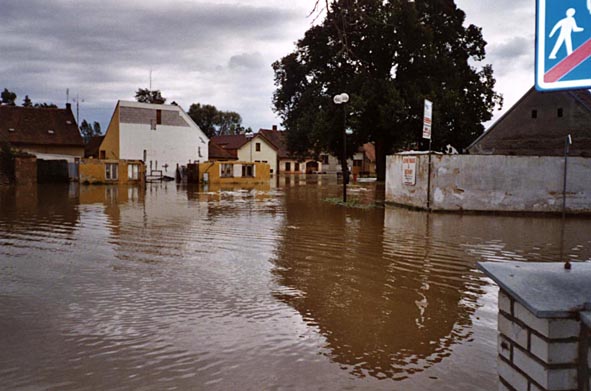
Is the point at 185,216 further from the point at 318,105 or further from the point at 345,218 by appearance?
the point at 318,105

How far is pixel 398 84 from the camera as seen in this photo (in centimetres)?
3419

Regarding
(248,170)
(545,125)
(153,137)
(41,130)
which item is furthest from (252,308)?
(41,130)

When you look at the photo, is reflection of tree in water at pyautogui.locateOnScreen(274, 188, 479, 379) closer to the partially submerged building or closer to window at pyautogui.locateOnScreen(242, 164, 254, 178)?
the partially submerged building

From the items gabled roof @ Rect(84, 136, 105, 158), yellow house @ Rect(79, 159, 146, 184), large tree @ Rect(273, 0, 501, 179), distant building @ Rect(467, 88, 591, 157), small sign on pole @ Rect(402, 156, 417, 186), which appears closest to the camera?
small sign on pole @ Rect(402, 156, 417, 186)

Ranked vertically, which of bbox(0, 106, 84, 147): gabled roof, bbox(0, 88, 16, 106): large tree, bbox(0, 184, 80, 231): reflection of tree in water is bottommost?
bbox(0, 184, 80, 231): reflection of tree in water

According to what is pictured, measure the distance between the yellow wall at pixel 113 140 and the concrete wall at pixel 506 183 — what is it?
1501 inches

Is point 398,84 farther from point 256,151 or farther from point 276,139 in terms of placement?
point 276,139

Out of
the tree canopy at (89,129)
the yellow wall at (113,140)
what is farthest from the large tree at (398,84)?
the tree canopy at (89,129)

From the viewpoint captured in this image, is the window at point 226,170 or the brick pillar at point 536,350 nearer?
the brick pillar at point 536,350

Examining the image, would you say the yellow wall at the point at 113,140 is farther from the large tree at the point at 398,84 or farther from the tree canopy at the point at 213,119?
the tree canopy at the point at 213,119

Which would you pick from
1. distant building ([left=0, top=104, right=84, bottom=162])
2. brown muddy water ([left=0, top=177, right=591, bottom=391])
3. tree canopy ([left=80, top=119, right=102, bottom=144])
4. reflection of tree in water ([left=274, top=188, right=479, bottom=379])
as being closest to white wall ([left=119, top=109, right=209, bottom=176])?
distant building ([left=0, top=104, right=84, bottom=162])

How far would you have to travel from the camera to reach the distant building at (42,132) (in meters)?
45.8

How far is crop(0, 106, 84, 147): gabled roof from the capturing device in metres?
45.9

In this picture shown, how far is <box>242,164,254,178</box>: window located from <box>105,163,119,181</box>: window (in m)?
10.2
